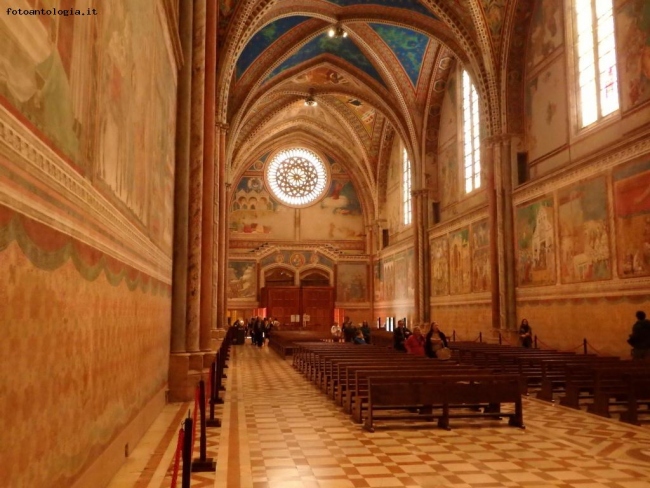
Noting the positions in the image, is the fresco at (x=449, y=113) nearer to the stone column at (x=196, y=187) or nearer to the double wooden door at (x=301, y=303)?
the double wooden door at (x=301, y=303)

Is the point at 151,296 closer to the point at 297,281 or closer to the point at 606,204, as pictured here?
the point at 606,204

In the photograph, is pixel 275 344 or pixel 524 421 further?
pixel 275 344

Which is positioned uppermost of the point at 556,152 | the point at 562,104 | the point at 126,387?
the point at 562,104

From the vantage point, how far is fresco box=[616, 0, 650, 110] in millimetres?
13141

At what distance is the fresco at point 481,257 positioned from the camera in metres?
20.9

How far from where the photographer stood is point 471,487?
512 centimetres

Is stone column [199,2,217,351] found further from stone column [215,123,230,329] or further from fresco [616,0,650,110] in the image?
fresco [616,0,650,110]

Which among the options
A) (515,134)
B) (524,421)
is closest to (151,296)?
(524,421)

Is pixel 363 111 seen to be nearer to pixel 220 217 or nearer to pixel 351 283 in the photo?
pixel 351 283

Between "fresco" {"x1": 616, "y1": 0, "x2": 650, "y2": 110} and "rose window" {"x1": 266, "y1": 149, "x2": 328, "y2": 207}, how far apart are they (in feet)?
85.7

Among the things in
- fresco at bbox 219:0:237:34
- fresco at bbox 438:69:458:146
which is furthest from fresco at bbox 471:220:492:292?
fresco at bbox 219:0:237:34

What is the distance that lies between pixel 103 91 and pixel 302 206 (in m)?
34.3

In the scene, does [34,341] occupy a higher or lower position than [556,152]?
lower

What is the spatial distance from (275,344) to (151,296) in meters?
18.9
